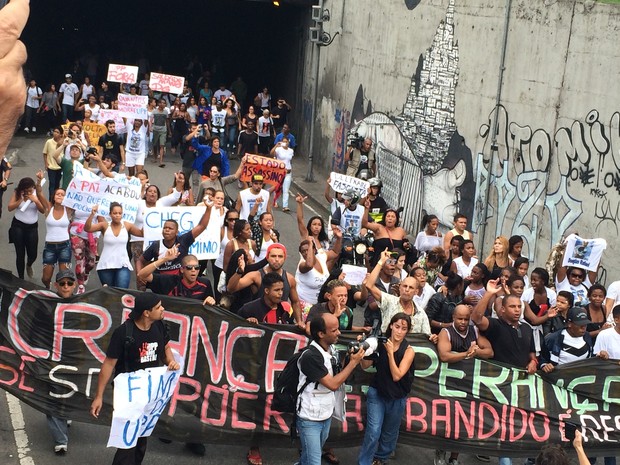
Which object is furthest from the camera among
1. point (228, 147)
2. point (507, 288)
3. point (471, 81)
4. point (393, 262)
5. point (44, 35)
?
point (44, 35)

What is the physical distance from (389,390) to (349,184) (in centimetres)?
714

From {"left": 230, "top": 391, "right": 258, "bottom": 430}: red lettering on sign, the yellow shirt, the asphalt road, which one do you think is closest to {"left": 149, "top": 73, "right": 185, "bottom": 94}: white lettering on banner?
the yellow shirt

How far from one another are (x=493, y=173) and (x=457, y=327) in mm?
7678

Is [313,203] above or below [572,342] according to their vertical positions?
below

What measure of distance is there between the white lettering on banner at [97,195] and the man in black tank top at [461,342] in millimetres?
5114

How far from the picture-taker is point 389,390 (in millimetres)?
7887

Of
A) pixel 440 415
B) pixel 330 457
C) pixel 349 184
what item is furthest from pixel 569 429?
pixel 349 184

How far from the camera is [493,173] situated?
15719mm

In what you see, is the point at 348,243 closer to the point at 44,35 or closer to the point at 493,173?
the point at 493,173

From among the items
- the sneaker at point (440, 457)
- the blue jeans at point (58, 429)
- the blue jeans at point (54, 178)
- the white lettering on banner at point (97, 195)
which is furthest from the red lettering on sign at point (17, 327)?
the blue jeans at point (54, 178)

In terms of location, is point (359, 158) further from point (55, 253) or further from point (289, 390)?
point (289, 390)

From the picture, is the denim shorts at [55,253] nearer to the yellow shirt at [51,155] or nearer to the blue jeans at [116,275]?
the blue jeans at [116,275]

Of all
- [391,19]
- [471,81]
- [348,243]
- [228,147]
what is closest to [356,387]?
[348,243]

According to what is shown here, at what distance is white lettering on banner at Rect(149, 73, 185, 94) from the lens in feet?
83.0
